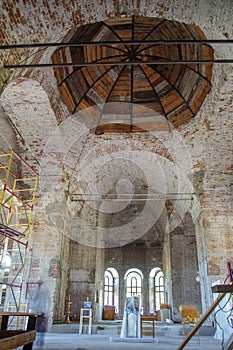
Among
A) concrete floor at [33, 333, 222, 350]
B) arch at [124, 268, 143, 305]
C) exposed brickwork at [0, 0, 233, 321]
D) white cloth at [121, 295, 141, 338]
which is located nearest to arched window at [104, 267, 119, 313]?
arch at [124, 268, 143, 305]

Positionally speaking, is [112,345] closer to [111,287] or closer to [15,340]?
[15,340]

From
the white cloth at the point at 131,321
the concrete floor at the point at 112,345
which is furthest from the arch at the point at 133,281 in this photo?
the concrete floor at the point at 112,345

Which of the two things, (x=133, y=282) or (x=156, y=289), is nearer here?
(x=156, y=289)

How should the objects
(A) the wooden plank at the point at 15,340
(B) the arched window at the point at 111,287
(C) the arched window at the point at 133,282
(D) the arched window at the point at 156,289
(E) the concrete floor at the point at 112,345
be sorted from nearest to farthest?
(A) the wooden plank at the point at 15,340 < (E) the concrete floor at the point at 112,345 < (D) the arched window at the point at 156,289 < (B) the arched window at the point at 111,287 < (C) the arched window at the point at 133,282

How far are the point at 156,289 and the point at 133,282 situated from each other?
1.53 meters

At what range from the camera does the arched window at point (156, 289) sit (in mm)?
18719

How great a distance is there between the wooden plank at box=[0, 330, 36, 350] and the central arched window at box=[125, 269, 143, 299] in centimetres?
1604

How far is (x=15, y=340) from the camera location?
11.1 ft

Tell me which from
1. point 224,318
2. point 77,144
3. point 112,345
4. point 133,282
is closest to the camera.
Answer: point 112,345

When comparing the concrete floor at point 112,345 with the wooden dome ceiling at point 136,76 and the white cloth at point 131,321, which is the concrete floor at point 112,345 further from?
the wooden dome ceiling at point 136,76

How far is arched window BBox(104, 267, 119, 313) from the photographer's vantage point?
18844 mm

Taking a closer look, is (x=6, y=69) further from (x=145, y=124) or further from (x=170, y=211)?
(x=170, y=211)

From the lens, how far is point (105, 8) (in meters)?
6.05

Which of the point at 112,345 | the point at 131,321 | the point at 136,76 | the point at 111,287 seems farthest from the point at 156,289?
the point at 136,76
